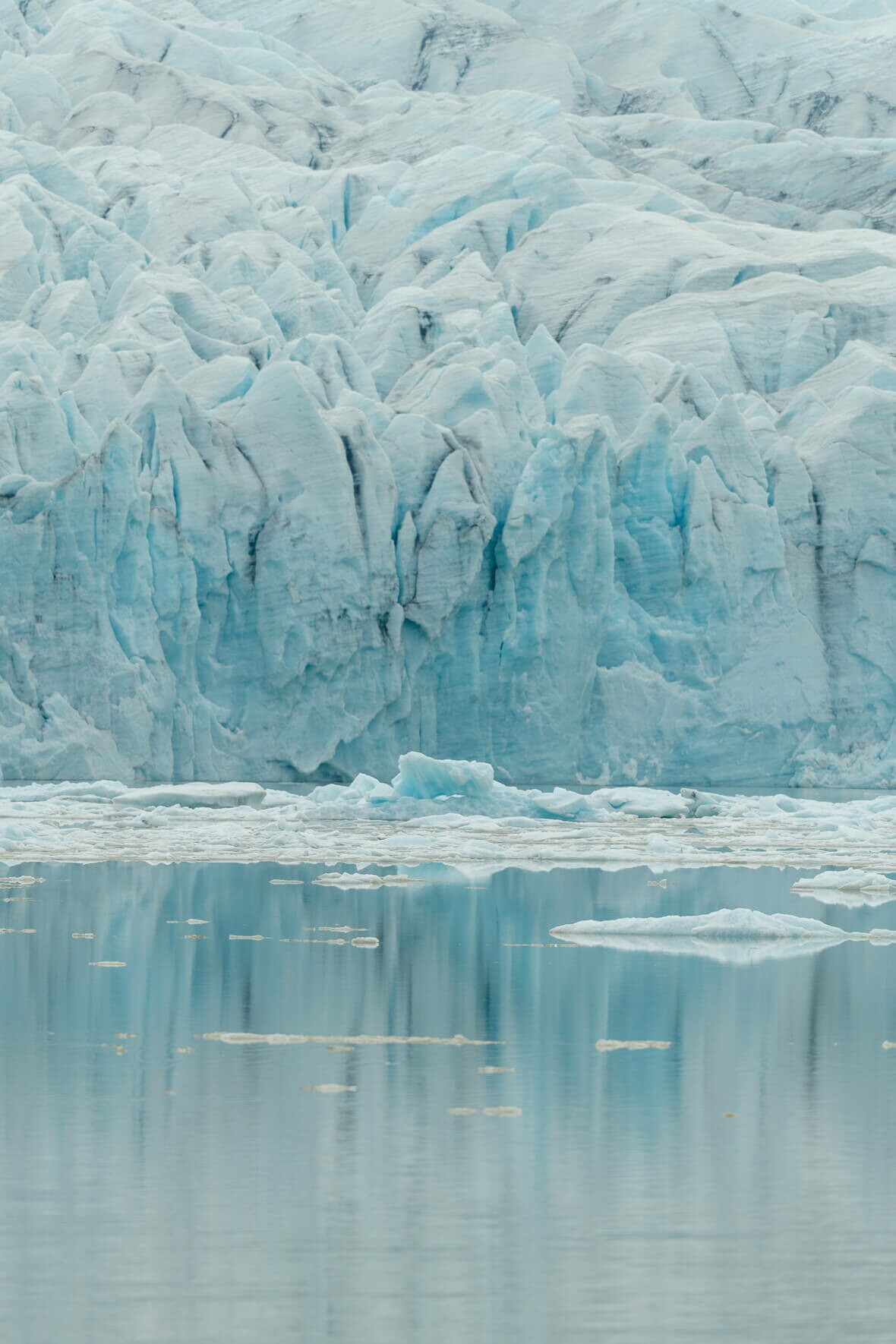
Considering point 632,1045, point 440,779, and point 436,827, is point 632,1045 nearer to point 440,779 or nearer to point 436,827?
point 436,827

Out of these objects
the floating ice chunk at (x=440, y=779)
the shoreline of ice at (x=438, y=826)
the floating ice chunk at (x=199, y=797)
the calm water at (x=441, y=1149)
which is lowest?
the calm water at (x=441, y=1149)

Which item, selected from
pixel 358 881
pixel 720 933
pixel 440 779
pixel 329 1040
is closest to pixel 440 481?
pixel 440 779

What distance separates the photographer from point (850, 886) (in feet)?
45.2

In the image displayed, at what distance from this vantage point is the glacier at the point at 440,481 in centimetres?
2528

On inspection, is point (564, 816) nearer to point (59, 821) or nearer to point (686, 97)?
point (59, 821)

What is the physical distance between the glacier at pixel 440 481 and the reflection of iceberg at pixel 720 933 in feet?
46.8

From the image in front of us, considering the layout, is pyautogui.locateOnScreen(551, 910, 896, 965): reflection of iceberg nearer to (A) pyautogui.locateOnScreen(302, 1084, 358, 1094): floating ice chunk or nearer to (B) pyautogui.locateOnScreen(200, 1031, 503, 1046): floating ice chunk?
(B) pyautogui.locateOnScreen(200, 1031, 503, 1046): floating ice chunk

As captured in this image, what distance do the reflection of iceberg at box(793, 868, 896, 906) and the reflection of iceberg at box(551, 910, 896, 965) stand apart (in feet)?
7.55

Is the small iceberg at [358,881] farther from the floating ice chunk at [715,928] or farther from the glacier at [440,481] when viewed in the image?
the glacier at [440,481]

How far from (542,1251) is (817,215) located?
3832cm

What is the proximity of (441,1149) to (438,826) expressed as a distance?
1381 cm

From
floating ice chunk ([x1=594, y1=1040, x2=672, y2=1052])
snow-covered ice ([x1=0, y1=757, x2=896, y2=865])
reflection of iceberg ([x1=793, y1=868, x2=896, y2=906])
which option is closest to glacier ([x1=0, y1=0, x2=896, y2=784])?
snow-covered ice ([x1=0, y1=757, x2=896, y2=865])

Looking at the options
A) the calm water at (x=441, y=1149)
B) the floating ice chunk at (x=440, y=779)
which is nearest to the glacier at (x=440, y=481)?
the floating ice chunk at (x=440, y=779)

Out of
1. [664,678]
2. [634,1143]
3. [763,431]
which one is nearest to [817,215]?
[763,431]
